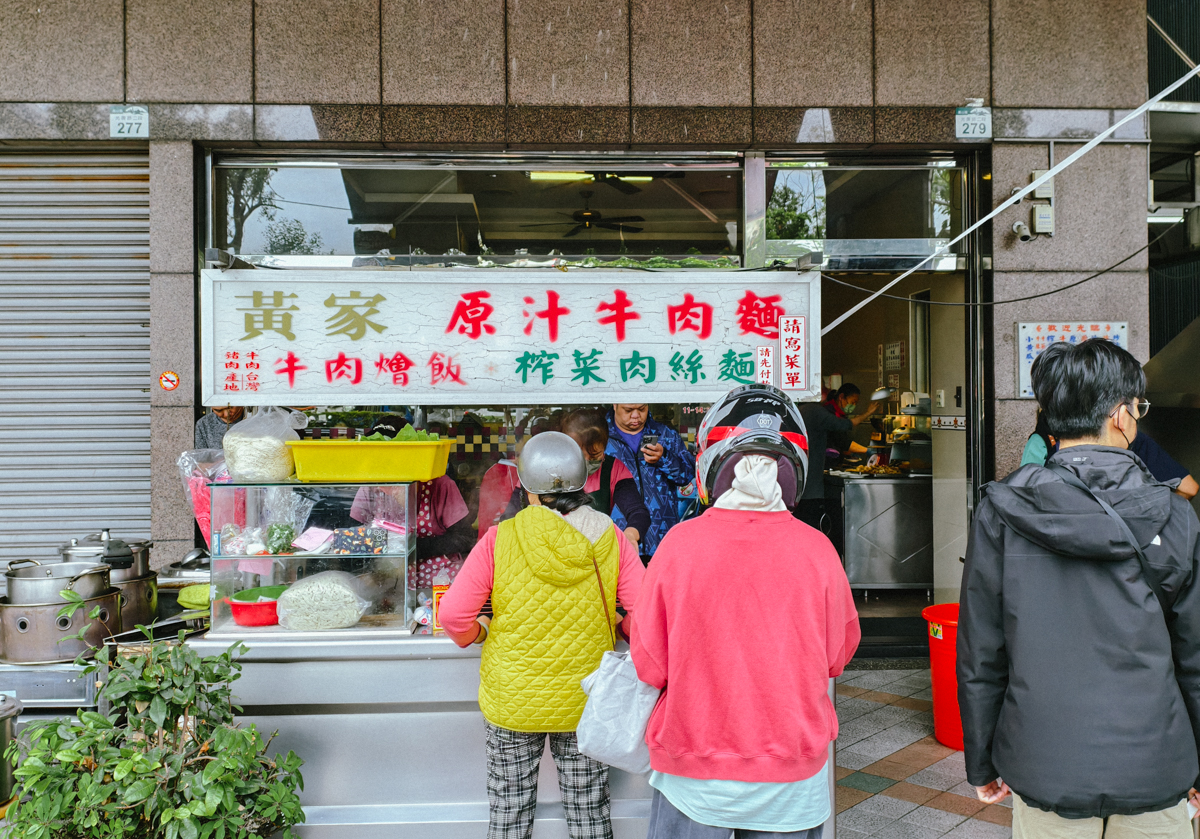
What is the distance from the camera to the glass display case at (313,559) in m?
3.12

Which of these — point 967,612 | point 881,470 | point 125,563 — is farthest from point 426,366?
point 881,470

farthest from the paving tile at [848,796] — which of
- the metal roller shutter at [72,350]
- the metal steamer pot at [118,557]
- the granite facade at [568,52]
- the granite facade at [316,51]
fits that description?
the granite facade at [316,51]

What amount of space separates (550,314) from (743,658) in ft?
5.99

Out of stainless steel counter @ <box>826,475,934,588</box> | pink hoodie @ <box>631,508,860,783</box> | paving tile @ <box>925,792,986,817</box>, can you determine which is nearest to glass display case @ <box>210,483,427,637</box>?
pink hoodie @ <box>631,508,860,783</box>

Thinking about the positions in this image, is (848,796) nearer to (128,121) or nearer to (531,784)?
(531,784)

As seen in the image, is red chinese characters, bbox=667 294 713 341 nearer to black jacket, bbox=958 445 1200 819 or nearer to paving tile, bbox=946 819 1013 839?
black jacket, bbox=958 445 1200 819

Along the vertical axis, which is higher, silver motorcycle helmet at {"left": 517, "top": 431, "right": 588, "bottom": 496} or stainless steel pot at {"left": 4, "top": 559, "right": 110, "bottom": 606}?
silver motorcycle helmet at {"left": 517, "top": 431, "right": 588, "bottom": 496}

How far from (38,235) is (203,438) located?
1906mm

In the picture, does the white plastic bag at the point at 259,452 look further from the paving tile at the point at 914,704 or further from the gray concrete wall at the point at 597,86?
the paving tile at the point at 914,704

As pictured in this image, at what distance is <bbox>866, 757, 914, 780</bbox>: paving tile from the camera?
13.1 ft

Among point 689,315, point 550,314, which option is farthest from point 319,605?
point 689,315

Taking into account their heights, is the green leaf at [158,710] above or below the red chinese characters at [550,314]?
below

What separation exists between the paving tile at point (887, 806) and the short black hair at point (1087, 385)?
2.43 m

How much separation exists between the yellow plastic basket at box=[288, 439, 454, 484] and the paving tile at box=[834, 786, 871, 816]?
8.61 feet
